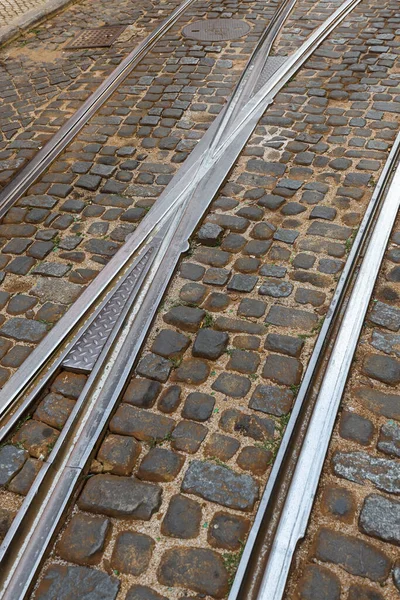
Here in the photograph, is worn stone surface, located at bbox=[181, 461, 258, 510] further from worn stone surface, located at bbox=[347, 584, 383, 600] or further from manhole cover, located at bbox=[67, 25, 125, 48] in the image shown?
manhole cover, located at bbox=[67, 25, 125, 48]

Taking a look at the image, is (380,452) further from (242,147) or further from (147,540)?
(242,147)

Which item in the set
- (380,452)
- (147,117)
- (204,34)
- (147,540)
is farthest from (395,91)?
(147,540)

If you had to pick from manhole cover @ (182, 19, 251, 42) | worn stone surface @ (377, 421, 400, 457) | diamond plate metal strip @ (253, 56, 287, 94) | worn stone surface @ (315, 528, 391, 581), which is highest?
manhole cover @ (182, 19, 251, 42)

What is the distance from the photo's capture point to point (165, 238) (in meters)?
4.37

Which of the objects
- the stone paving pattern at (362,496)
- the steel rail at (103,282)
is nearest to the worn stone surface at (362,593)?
the stone paving pattern at (362,496)

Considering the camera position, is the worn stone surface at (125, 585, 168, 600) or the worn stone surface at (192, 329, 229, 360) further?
the worn stone surface at (192, 329, 229, 360)

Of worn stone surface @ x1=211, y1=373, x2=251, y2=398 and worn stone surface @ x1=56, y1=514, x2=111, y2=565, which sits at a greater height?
worn stone surface @ x1=211, y1=373, x2=251, y2=398

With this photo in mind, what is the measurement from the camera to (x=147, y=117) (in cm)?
611

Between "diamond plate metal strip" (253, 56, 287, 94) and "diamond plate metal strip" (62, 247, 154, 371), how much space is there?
10.8 ft

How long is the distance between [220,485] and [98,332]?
A: 1.25 m

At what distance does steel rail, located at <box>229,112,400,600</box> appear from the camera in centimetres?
244

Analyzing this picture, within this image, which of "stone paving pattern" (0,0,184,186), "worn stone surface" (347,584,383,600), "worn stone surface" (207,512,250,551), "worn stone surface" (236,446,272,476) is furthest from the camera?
"stone paving pattern" (0,0,184,186)

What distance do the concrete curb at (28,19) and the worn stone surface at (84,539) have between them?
763 cm

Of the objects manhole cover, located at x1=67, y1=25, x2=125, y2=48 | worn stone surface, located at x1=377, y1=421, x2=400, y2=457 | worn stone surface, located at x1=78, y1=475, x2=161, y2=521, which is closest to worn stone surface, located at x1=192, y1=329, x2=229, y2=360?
worn stone surface, located at x1=78, y1=475, x2=161, y2=521
